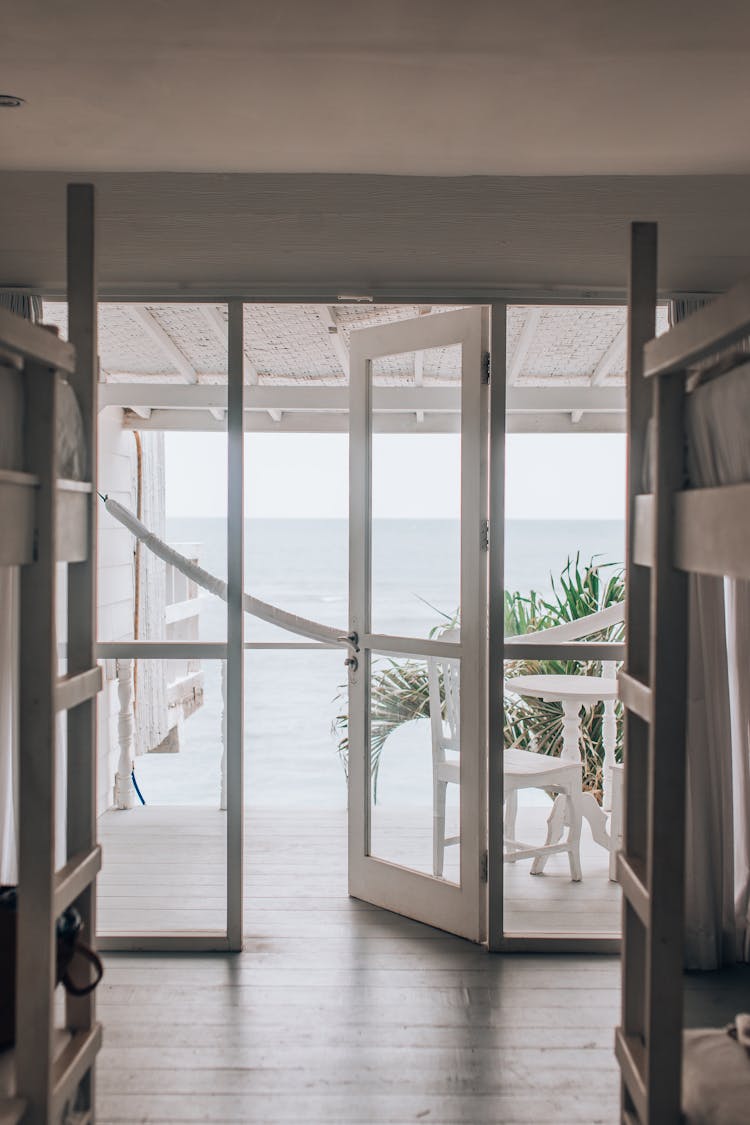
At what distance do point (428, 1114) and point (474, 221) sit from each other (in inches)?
95.9

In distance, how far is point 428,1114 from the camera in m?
2.04

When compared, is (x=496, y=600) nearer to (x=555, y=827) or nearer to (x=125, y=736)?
(x=555, y=827)

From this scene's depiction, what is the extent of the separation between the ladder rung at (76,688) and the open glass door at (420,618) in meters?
1.42

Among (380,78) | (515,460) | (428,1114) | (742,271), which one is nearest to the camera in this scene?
(428,1114)

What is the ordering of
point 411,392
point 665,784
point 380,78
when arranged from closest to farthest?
point 665,784
point 380,78
point 411,392

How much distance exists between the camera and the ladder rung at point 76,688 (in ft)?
5.42

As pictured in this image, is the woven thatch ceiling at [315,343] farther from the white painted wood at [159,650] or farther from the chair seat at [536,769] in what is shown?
the chair seat at [536,769]

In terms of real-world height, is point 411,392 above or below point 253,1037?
above

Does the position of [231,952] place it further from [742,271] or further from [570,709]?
[742,271]

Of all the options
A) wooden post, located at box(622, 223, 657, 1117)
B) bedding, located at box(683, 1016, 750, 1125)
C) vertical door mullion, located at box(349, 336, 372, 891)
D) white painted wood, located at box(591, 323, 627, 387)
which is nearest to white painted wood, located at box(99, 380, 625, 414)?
white painted wood, located at box(591, 323, 627, 387)

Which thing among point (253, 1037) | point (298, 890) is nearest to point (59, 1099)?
point (253, 1037)

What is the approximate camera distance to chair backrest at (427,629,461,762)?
10.1 ft

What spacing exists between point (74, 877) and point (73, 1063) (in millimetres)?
344

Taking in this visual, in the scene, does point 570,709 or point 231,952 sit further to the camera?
point 570,709
